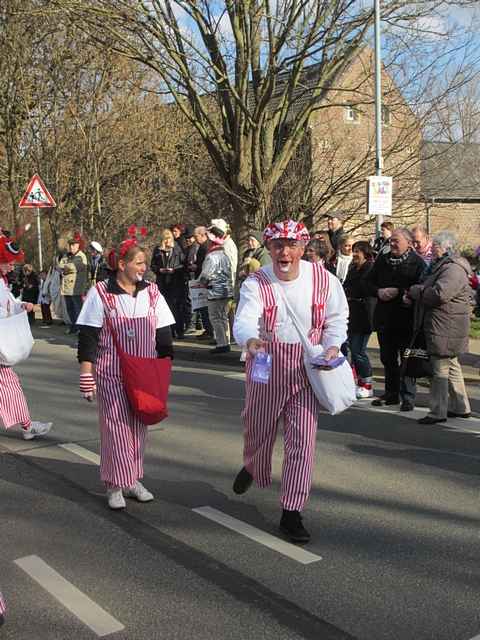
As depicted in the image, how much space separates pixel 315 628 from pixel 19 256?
4.88 m

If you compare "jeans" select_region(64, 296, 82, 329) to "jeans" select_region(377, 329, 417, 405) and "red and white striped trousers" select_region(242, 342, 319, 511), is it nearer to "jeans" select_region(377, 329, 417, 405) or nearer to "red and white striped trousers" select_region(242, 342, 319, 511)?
"jeans" select_region(377, 329, 417, 405)

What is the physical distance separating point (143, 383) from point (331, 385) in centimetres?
127

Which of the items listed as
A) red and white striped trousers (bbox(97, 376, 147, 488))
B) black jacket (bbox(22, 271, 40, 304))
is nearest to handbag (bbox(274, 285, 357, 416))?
red and white striped trousers (bbox(97, 376, 147, 488))

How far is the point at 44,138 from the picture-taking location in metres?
21.8

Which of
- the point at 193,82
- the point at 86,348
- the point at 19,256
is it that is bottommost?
the point at 86,348

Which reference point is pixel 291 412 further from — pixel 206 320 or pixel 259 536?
pixel 206 320

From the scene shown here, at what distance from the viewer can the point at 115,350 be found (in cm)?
509

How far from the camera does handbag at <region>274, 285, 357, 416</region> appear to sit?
448cm

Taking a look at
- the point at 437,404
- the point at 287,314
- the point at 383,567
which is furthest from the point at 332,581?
the point at 437,404

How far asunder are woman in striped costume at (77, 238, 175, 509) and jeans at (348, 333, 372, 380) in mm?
4193

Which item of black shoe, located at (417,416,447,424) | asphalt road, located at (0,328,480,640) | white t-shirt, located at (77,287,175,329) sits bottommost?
→ asphalt road, located at (0,328,480,640)

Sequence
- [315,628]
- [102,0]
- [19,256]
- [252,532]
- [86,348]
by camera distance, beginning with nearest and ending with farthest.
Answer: [315,628] < [252,532] < [86,348] < [19,256] < [102,0]

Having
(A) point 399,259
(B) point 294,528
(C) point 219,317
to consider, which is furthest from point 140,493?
(C) point 219,317

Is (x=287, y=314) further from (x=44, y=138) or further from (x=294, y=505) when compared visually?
(x=44, y=138)
